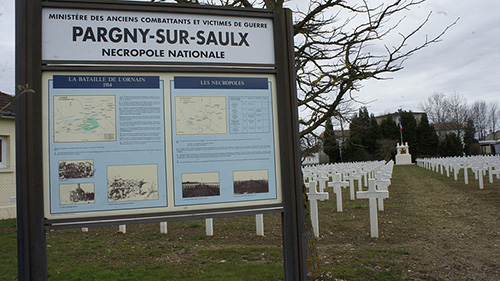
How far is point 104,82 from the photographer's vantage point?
128 inches

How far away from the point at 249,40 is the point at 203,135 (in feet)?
3.27

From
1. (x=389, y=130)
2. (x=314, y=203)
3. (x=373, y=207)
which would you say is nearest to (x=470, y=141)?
(x=389, y=130)

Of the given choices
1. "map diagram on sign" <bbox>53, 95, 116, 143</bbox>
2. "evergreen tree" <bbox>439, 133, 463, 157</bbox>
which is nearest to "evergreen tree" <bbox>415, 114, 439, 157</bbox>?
"evergreen tree" <bbox>439, 133, 463, 157</bbox>

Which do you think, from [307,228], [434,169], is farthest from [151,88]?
[434,169]

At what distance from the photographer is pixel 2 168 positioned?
1206 cm

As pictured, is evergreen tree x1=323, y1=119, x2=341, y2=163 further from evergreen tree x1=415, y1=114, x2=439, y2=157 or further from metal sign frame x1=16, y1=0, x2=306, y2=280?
evergreen tree x1=415, y1=114, x2=439, y2=157

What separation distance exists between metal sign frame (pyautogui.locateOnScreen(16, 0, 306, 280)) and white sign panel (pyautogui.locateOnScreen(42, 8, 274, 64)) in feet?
0.16

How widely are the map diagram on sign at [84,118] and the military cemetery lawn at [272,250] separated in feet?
8.48

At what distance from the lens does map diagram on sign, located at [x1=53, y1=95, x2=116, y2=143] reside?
314 centimetres

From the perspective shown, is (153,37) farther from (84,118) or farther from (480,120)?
(480,120)

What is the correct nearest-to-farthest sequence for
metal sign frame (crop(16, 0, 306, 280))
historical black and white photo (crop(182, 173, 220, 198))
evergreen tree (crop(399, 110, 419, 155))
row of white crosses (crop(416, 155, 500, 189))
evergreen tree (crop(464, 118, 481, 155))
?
metal sign frame (crop(16, 0, 306, 280))
historical black and white photo (crop(182, 173, 220, 198))
row of white crosses (crop(416, 155, 500, 189))
evergreen tree (crop(399, 110, 419, 155))
evergreen tree (crop(464, 118, 481, 155))

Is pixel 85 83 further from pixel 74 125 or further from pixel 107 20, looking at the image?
pixel 107 20

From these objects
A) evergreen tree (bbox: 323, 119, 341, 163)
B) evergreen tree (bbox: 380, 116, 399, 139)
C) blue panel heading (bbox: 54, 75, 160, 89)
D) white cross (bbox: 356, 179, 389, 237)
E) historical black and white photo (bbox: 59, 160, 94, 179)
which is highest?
evergreen tree (bbox: 380, 116, 399, 139)

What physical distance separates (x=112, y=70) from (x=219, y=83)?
0.91 metres
